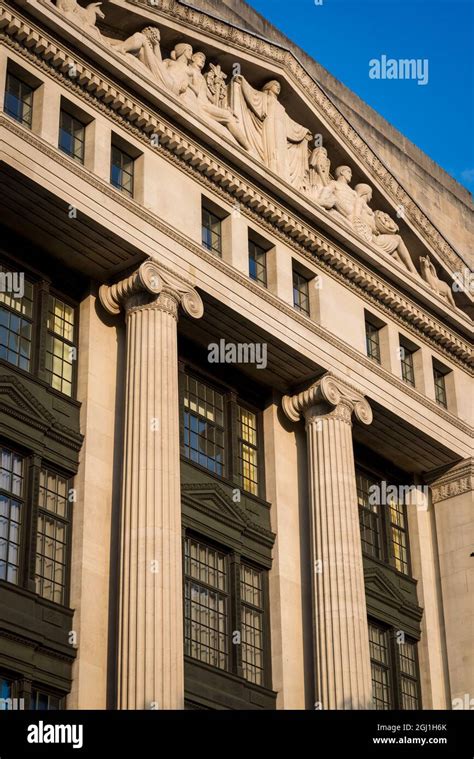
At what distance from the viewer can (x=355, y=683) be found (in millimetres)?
36781

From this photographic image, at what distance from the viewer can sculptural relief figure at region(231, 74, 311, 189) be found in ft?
137

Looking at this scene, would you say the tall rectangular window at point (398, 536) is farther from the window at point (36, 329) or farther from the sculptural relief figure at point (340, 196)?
the window at point (36, 329)

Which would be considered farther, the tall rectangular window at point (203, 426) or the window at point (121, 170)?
the tall rectangular window at point (203, 426)

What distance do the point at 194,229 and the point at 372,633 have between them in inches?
501

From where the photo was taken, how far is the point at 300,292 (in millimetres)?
42375

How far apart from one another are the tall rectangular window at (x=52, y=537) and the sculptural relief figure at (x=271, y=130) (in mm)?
12502

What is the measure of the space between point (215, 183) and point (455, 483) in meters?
12.9

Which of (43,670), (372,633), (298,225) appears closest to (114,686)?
(43,670)

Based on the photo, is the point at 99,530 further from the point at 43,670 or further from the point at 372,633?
the point at 372,633

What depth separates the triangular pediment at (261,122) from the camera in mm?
37688

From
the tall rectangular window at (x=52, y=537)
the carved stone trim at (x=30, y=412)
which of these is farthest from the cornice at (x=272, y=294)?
the tall rectangular window at (x=52, y=537)

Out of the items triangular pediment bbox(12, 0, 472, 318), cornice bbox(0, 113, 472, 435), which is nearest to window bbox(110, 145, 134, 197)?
triangular pediment bbox(12, 0, 472, 318)

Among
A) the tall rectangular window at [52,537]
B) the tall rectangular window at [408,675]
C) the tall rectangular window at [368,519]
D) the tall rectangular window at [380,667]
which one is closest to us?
the tall rectangular window at [52,537]

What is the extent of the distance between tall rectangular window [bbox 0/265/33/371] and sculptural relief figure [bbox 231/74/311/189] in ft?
31.5
